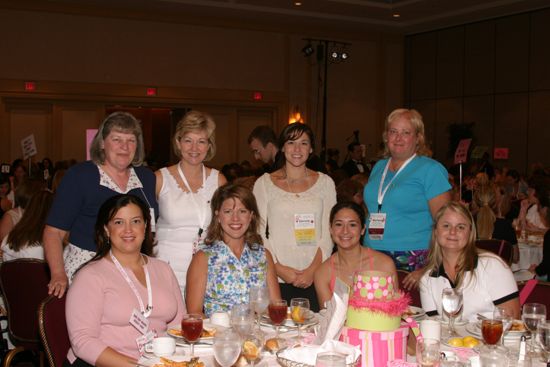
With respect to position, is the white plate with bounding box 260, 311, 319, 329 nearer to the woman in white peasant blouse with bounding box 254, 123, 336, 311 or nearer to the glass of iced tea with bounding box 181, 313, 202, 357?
the glass of iced tea with bounding box 181, 313, 202, 357

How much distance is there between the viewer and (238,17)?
560 inches

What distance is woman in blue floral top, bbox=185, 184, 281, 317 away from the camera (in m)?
3.18

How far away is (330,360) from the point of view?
1.78 m

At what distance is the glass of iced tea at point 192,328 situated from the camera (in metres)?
2.31

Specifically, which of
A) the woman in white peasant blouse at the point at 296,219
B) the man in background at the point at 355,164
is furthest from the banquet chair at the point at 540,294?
the man in background at the point at 355,164

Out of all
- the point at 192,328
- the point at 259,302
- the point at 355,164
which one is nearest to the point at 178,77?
the point at 355,164

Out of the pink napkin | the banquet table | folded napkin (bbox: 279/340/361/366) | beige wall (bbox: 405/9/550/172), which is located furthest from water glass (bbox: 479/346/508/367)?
beige wall (bbox: 405/9/550/172)

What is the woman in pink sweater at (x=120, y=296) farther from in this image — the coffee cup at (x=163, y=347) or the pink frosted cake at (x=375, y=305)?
the pink frosted cake at (x=375, y=305)

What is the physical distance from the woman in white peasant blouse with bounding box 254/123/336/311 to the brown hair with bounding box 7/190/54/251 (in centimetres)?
152

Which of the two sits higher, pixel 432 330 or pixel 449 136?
pixel 449 136

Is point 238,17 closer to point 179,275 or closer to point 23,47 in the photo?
point 23,47

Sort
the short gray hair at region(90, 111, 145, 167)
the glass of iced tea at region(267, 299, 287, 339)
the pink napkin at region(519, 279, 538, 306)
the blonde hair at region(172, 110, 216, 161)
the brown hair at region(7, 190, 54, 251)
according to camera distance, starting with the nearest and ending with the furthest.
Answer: the glass of iced tea at region(267, 299, 287, 339)
the pink napkin at region(519, 279, 538, 306)
the short gray hair at region(90, 111, 145, 167)
the blonde hair at region(172, 110, 216, 161)
the brown hair at region(7, 190, 54, 251)

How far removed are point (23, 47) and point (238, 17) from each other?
4.66 meters

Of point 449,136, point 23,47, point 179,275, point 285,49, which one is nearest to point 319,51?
point 285,49
